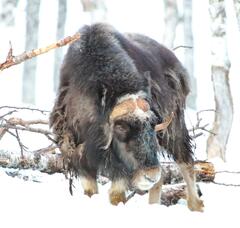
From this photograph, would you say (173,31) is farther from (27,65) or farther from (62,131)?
(62,131)

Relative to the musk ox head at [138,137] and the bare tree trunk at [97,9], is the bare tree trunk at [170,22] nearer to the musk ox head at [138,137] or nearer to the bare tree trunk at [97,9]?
the bare tree trunk at [97,9]

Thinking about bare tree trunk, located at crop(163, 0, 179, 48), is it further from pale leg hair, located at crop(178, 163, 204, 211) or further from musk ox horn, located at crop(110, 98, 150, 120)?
musk ox horn, located at crop(110, 98, 150, 120)

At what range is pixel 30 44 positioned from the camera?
19422 millimetres

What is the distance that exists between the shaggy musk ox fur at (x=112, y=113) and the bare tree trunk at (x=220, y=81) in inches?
176

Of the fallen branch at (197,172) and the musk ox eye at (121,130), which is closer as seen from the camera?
the musk ox eye at (121,130)

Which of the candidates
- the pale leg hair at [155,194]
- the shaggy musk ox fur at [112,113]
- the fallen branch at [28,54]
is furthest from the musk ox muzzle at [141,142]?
the pale leg hair at [155,194]

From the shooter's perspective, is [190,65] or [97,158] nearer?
[97,158]

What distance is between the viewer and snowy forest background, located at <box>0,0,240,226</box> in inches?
Answer: 386

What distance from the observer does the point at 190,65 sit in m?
21.9

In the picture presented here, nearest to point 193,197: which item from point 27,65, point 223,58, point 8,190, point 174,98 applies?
point 174,98

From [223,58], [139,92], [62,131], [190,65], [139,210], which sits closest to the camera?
[139,210]

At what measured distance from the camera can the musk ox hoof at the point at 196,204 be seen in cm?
537

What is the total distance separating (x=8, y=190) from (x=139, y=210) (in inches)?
40.9

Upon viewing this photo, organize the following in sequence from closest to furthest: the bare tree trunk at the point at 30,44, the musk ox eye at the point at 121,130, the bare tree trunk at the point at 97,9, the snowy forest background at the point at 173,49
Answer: the musk ox eye at the point at 121,130 → the snowy forest background at the point at 173,49 → the bare tree trunk at the point at 97,9 → the bare tree trunk at the point at 30,44
